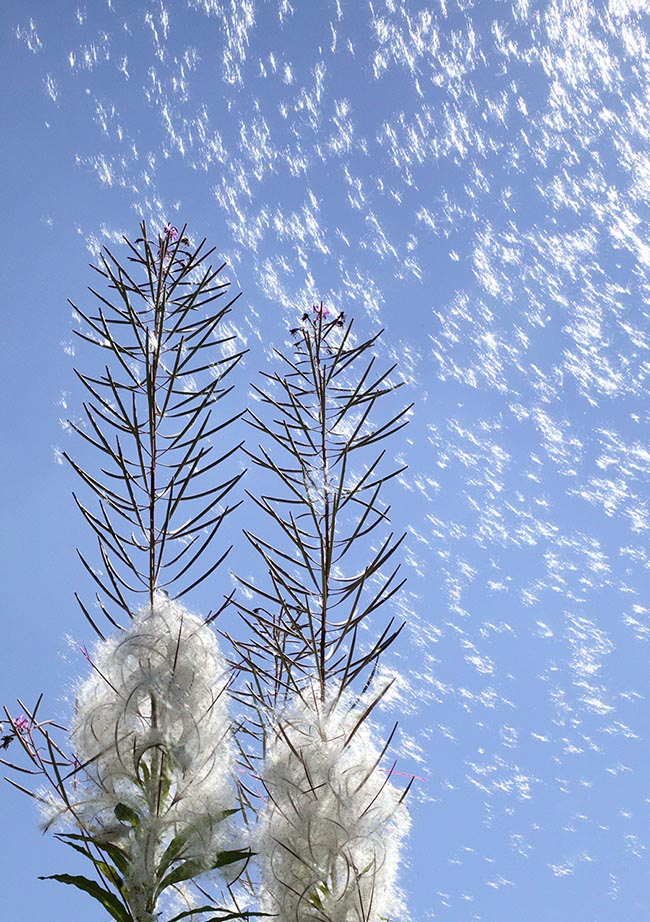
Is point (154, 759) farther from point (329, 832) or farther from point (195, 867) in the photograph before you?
point (329, 832)

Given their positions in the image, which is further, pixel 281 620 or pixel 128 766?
pixel 281 620

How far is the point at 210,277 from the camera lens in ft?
10.7

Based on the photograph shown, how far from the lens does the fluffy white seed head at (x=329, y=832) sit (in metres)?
2.27

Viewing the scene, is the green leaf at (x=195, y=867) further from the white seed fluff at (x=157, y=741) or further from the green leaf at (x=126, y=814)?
the green leaf at (x=126, y=814)

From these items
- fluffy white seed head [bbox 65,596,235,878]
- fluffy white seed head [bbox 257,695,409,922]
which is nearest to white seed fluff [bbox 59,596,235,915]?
fluffy white seed head [bbox 65,596,235,878]

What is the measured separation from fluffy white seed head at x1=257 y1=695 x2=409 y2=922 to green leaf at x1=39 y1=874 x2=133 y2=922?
0.34 m

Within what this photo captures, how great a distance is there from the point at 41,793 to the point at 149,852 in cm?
31

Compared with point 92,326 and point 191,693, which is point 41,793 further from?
point 92,326

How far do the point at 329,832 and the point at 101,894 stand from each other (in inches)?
20.1

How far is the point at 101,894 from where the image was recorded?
219cm

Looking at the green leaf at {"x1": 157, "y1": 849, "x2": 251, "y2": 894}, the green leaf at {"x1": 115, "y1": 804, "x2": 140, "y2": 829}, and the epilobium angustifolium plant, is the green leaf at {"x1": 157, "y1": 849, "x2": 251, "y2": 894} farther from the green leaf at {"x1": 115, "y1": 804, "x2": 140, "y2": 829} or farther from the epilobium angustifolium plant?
the green leaf at {"x1": 115, "y1": 804, "x2": 140, "y2": 829}

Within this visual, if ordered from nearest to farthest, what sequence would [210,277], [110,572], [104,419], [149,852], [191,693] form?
[149,852]
[191,693]
[110,572]
[104,419]
[210,277]

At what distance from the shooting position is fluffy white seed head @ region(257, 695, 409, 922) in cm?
227

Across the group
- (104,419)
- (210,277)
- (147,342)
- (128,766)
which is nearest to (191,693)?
(128,766)
